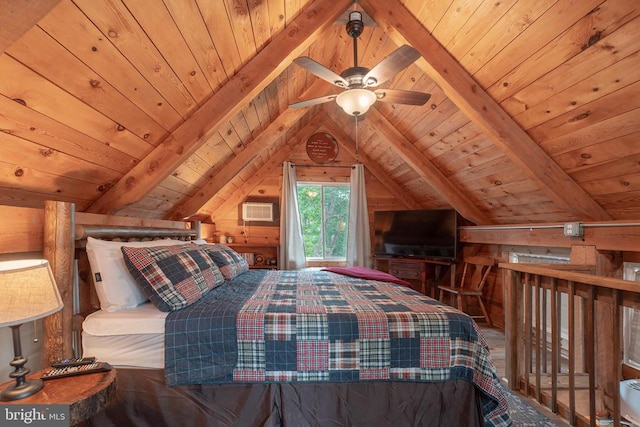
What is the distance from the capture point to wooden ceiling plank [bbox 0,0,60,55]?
0.82 meters

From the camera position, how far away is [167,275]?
1.72m

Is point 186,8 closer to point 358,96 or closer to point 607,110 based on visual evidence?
point 358,96

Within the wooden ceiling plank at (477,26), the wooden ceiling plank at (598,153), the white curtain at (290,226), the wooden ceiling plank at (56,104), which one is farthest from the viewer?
the white curtain at (290,226)

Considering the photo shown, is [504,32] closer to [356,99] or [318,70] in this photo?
[356,99]

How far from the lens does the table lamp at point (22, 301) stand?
37.9 inches

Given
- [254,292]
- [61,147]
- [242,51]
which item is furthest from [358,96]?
[61,147]

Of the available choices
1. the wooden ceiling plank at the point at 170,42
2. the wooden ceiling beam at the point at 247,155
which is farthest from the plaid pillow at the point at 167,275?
the wooden ceiling beam at the point at 247,155

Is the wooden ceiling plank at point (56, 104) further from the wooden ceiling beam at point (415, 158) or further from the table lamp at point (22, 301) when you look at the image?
the wooden ceiling beam at point (415, 158)

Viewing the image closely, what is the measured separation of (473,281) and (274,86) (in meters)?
3.59

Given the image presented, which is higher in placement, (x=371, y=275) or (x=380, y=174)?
(x=380, y=174)

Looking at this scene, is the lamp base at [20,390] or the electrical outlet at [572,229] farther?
the electrical outlet at [572,229]

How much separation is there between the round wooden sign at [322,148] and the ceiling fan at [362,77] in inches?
93.3

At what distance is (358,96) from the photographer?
6.20ft

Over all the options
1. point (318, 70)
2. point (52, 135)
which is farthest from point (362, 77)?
point (52, 135)
